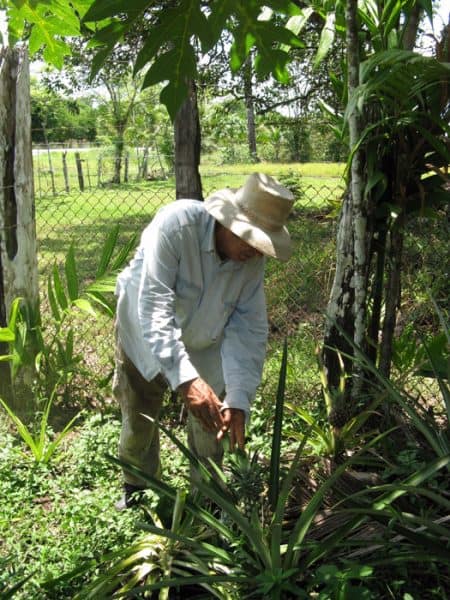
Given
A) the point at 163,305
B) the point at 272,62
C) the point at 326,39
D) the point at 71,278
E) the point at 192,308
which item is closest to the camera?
the point at 272,62

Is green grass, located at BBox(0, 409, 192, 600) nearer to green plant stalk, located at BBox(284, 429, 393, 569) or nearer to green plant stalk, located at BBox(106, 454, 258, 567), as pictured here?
green plant stalk, located at BBox(106, 454, 258, 567)

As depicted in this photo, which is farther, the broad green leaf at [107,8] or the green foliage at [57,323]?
the green foliage at [57,323]

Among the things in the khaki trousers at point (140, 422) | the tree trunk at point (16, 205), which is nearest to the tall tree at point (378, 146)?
the khaki trousers at point (140, 422)

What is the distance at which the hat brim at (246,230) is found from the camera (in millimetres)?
2486

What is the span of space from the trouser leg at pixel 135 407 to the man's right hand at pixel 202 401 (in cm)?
59

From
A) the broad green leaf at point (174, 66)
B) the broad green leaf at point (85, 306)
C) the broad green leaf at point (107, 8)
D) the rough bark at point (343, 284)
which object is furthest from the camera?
the broad green leaf at point (85, 306)

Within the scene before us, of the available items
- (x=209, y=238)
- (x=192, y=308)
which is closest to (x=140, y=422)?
(x=192, y=308)

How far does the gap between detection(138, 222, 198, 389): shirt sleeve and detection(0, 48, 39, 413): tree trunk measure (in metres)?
1.56

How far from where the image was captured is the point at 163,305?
263cm

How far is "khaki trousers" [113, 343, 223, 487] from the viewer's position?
3078 millimetres

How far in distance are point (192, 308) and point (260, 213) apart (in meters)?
0.55

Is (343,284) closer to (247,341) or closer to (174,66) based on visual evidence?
(247,341)

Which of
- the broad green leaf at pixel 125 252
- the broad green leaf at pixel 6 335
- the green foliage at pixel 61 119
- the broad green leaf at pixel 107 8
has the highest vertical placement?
the green foliage at pixel 61 119

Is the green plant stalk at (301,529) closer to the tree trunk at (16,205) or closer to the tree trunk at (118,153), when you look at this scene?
the tree trunk at (16,205)
